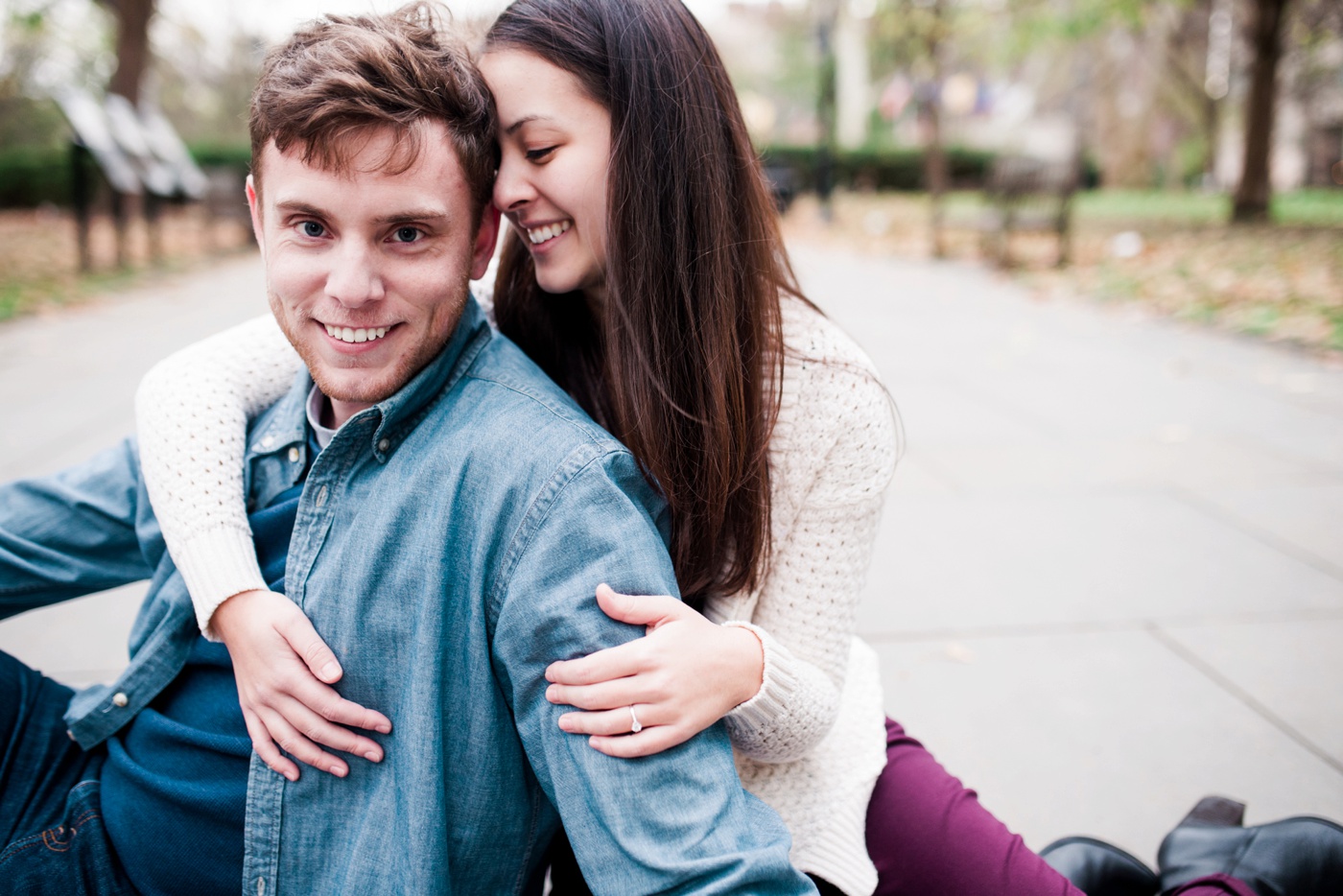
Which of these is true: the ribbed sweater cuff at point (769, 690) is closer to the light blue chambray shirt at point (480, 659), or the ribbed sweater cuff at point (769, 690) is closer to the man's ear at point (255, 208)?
the light blue chambray shirt at point (480, 659)

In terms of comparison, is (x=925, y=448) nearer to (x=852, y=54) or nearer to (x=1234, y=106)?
(x=1234, y=106)

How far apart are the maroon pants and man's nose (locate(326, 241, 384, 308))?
111 centimetres

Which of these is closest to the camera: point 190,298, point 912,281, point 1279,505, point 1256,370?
point 1279,505

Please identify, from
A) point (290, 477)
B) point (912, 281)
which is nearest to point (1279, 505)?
point (290, 477)

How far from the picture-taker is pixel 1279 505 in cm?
388

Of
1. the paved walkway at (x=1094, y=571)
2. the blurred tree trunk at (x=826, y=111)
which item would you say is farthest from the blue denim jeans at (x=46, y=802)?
the blurred tree trunk at (x=826, y=111)

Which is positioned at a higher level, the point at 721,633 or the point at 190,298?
the point at 721,633

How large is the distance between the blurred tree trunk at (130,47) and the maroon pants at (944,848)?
51.7ft

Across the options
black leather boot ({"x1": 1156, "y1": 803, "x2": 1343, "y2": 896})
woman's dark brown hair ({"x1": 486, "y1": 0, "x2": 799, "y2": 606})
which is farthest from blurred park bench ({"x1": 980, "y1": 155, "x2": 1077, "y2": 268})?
woman's dark brown hair ({"x1": 486, "y1": 0, "x2": 799, "y2": 606})

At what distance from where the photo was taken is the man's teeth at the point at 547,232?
1561 mm

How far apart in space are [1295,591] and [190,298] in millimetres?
8342

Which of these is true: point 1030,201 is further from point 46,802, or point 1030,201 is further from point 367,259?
point 46,802

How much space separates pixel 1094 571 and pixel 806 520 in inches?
89.2

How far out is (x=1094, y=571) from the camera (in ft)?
11.1
